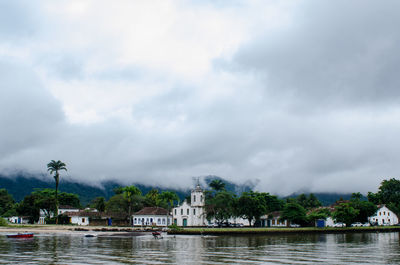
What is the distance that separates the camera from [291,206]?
92.0m

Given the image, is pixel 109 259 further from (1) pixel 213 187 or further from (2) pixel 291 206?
(1) pixel 213 187

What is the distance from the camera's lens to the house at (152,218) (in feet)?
363

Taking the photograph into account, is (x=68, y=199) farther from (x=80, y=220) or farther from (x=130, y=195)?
(x=80, y=220)

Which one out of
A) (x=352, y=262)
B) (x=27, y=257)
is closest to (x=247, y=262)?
(x=352, y=262)

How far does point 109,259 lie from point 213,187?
12597cm

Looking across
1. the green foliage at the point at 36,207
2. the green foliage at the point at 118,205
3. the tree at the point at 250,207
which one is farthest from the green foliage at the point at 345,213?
the green foliage at the point at 36,207

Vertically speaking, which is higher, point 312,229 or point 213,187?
point 213,187

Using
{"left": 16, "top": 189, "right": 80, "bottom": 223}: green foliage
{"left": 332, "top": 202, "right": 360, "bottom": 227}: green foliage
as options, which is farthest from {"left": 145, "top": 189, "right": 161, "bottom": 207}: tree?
{"left": 332, "top": 202, "right": 360, "bottom": 227}: green foliage

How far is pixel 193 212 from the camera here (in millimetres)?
106938

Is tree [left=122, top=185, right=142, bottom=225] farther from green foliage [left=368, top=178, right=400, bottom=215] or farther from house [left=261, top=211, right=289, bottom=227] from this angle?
green foliage [left=368, top=178, right=400, bottom=215]

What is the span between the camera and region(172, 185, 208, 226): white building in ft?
348

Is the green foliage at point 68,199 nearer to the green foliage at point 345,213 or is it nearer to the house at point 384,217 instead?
the green foliage at point 345,213

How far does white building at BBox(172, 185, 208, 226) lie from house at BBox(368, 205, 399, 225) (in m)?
53.5

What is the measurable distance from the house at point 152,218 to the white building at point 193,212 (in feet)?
12.5
